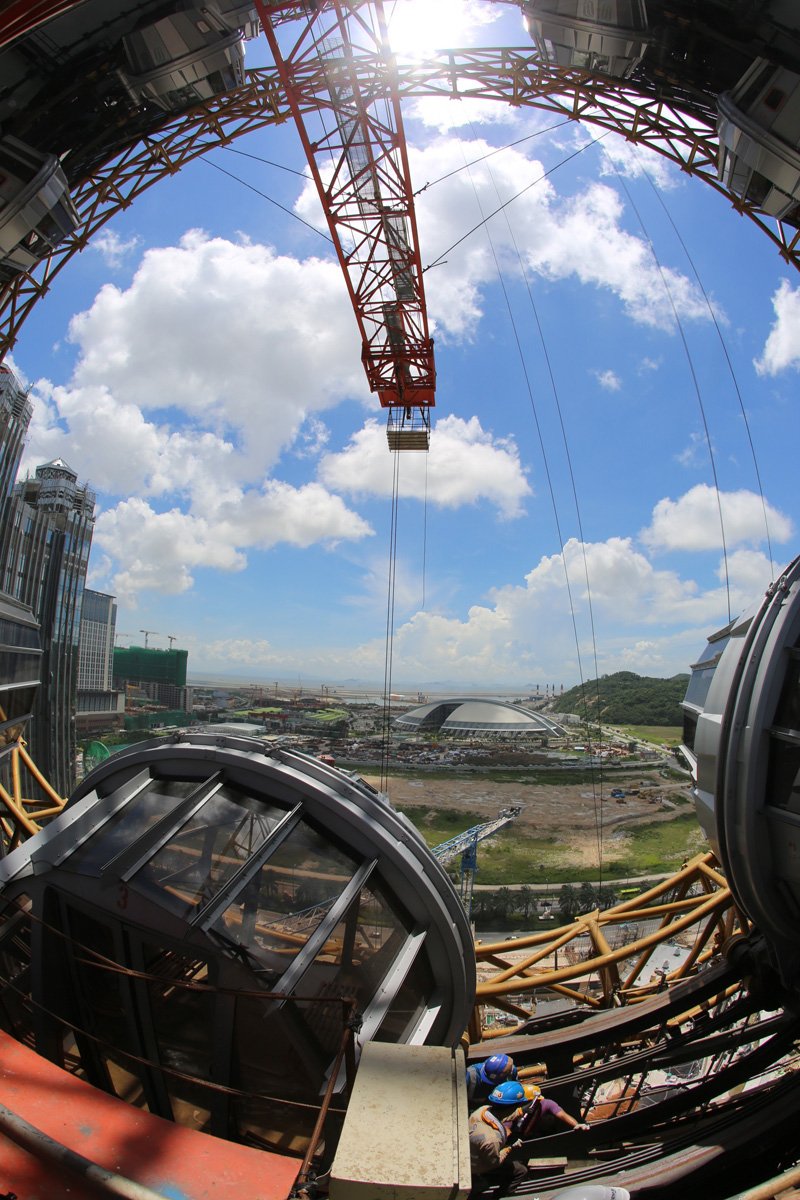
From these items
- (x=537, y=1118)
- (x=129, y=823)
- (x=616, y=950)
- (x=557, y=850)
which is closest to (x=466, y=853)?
(x=557, y=850)

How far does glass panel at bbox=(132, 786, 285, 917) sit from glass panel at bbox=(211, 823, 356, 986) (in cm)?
31

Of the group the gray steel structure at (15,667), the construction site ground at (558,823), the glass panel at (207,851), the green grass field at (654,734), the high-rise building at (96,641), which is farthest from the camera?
the green grass field at (654,734)

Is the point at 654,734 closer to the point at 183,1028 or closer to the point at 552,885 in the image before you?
the point at 552,885

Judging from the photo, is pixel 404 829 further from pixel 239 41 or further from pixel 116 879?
pixel 239 41

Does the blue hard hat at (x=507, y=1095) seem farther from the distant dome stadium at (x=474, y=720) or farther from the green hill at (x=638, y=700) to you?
the distant dome stadium at (x=474, y=720)

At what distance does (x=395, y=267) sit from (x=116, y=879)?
21.4 meters

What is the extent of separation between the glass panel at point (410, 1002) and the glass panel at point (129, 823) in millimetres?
3481

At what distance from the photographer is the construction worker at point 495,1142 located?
182 inches

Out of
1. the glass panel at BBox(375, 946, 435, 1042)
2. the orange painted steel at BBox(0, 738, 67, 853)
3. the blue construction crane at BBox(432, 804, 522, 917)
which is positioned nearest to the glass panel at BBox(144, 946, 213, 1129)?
the glass panel at BBox(375, 946, 435, 1042)

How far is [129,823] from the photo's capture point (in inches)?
251

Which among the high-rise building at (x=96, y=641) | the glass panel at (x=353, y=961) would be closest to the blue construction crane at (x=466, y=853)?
the glass panel at (x=353, y=961)

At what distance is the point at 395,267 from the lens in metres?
19.9

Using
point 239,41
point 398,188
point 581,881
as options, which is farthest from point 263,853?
point 581,881

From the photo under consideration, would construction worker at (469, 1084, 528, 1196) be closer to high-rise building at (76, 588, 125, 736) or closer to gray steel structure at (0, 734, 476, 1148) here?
gray steel structure at (0, 734, 476, 1148)
